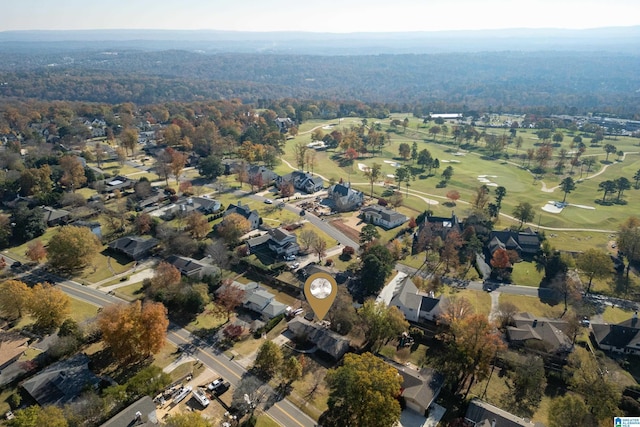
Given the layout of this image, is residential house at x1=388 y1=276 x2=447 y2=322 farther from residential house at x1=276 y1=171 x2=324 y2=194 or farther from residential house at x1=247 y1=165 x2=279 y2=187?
residential house at x1=247 y1=165 x2=279 y2=187

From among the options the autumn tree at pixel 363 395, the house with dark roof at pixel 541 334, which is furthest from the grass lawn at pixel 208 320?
the house with dark roof at pixel 541 334

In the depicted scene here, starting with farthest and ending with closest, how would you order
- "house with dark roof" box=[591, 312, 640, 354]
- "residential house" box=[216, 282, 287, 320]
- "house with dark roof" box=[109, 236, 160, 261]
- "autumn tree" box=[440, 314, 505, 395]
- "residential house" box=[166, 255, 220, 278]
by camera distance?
"house with dark roof" box=[109, 236, 160, 261] → "residential house" box=[166, 255, 220, 278] → "residential house" box=[216, 282, 287, 320] → "house with dark roof" box=[591, 312, 640, 354] → "autumn tree" box=[440, 314, 505, 395]

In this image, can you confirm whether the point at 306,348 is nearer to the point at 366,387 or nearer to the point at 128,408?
the point at 366,387

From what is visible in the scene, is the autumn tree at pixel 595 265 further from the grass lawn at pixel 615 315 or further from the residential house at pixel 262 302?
the residential house at pixel 262 302

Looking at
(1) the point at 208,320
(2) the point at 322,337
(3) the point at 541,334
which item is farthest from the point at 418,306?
(1) the point at 208,320

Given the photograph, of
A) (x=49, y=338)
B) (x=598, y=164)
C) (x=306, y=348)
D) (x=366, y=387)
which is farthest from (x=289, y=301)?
(x=598, y=164)

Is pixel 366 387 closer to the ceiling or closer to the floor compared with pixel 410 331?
closer to the ceiling

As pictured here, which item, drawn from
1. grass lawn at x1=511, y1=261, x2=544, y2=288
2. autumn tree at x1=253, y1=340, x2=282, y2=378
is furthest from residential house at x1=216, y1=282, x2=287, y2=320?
grass lawn at x1=511, y1=261, x2=544, y2=288
